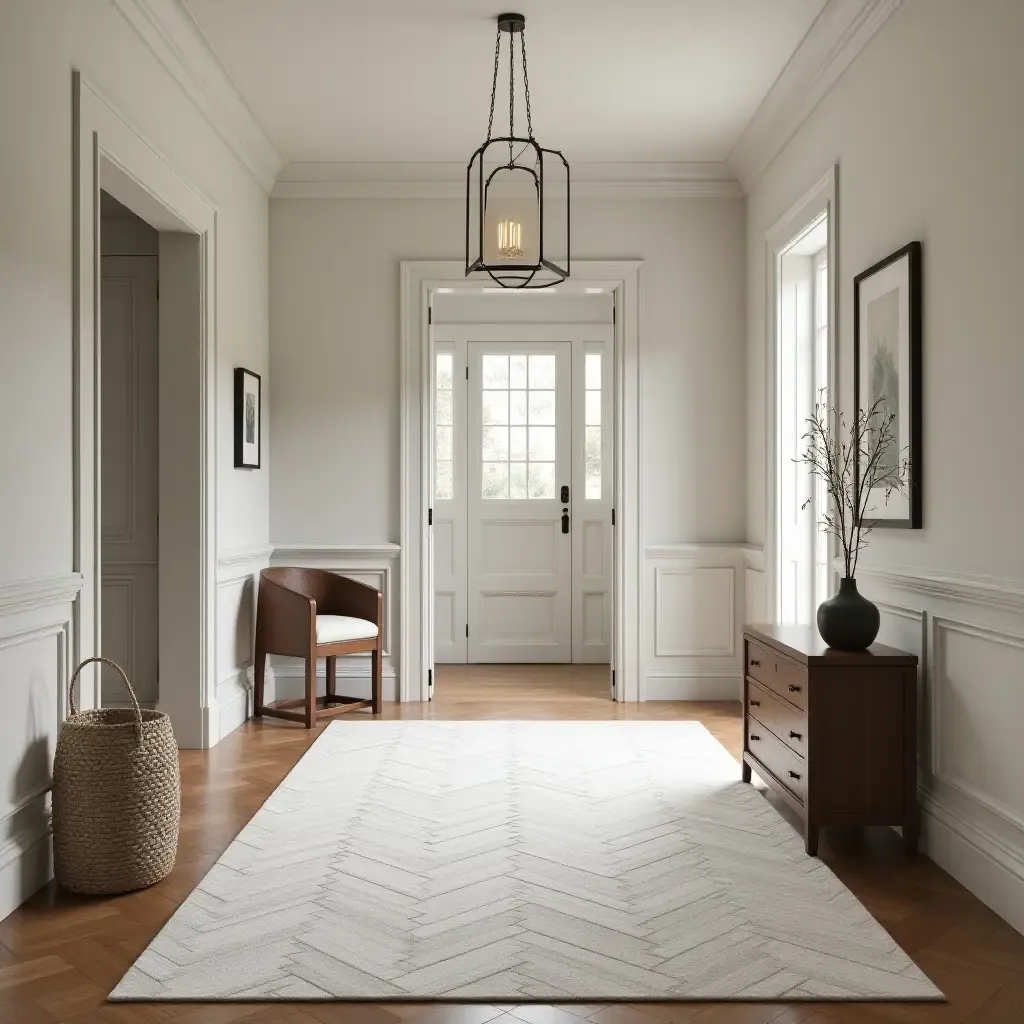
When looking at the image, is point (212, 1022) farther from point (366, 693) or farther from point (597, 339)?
point (597, 339)

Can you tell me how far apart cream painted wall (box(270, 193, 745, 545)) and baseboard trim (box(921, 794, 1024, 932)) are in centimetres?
290

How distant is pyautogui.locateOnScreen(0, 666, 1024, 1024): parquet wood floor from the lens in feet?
7.37

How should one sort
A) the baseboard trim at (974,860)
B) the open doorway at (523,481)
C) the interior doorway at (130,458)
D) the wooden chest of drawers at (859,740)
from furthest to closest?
1. the open doorway at (523,481)
2. the interior doorway at (130,458)
3. the wooden chest of drawers at (859,740)
4. the baseboard trim at (974,860)

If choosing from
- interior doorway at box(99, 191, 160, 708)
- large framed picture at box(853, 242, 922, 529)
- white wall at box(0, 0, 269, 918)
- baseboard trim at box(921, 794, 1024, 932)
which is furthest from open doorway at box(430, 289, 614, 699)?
baseboard trim at box(921, 794, 1024, 932)

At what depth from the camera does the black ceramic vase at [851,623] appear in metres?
3.35

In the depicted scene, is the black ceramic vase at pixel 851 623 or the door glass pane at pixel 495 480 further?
the door glass pane at pixel 495 480

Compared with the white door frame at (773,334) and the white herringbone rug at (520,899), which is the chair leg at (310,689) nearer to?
the white herringbone rug at (520,899)

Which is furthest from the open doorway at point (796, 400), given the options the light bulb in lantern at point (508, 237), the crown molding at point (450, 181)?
the light bulb in lantern at point (508, 237)

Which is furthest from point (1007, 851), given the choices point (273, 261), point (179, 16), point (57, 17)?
point (273, 261)

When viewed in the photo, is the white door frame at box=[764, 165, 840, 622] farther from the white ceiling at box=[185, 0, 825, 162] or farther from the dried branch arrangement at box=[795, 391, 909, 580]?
the dried branch arrangement at box=[795, 391, 909, 580]

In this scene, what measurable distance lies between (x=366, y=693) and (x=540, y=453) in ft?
7.98

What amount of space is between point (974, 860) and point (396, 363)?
4.07 m

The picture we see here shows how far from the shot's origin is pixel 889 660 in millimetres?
3215

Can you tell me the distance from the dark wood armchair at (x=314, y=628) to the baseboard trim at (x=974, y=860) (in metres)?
2.99
